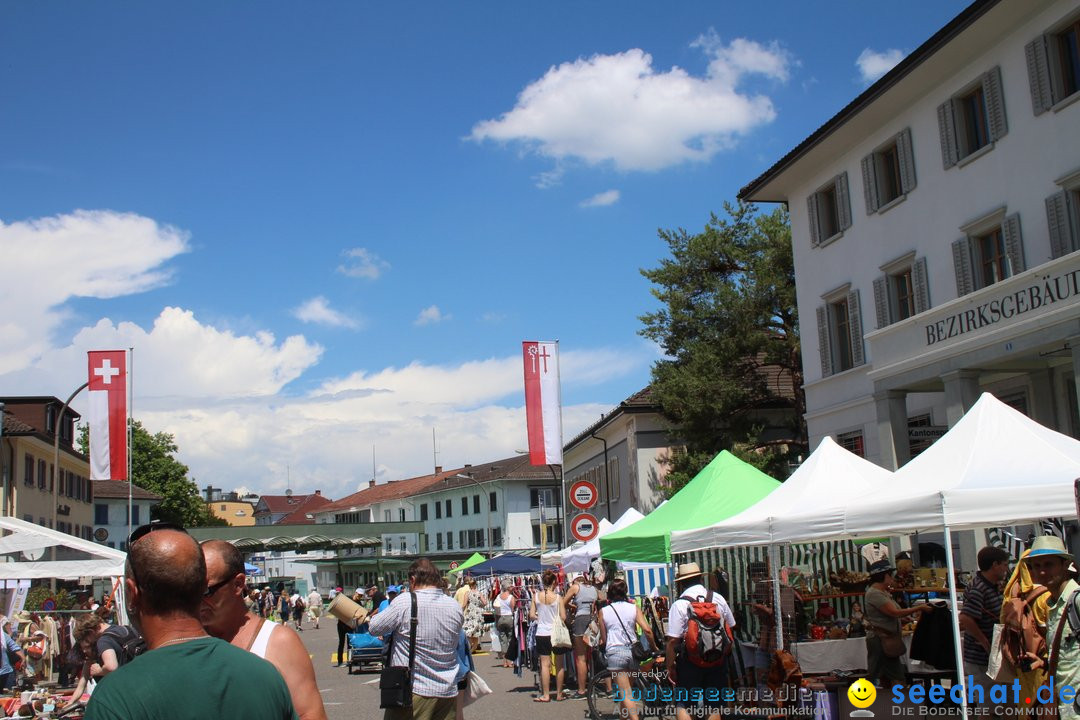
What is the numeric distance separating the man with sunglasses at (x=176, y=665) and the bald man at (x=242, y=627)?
114 cm

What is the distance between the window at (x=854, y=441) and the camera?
25.2 meters

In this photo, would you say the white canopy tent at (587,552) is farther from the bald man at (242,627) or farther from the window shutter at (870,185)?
the bald man at (242,627)

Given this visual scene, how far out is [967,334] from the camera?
1784 cm

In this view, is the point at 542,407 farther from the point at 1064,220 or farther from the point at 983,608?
the point at 983,608

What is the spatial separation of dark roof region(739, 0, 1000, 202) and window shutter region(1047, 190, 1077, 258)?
3762 mm

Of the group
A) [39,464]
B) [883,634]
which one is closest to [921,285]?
[883,634]

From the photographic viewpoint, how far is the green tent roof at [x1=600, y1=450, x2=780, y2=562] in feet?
47.1

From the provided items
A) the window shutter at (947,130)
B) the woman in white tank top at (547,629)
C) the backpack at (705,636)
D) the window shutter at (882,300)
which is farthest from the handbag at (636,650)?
the window shutter at (947,130)

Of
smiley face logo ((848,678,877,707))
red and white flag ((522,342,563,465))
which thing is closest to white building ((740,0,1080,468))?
red and white flag ((522,342,563,465))

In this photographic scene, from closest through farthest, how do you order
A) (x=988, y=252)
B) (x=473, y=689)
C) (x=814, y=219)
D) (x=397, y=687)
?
(x=397, y=687) → (x=473, y=689) → (x=988, y=252) → (x=814, y=219)

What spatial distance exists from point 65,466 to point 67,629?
30064 millimetres

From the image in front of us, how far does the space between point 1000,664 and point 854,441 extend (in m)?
18.5

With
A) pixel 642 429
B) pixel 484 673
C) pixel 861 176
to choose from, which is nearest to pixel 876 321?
pixel 861 176

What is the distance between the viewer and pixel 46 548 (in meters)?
19.1
